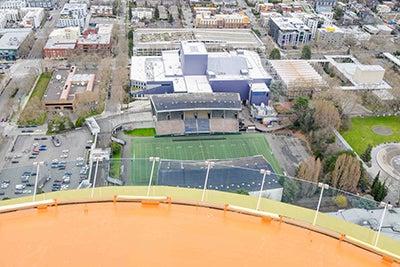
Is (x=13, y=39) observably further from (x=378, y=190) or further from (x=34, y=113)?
(x=378, y=190)

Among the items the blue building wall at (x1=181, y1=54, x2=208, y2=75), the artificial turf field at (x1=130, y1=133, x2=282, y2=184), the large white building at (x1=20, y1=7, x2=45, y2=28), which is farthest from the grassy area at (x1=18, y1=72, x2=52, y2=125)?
the large white building at (x1=20, y1=7, x2=45, y2=28)

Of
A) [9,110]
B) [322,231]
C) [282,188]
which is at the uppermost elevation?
[322,231]

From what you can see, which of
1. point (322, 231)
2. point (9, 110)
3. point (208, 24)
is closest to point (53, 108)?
point (9, 110)

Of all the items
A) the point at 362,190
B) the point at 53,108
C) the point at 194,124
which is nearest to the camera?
the point at 362,190

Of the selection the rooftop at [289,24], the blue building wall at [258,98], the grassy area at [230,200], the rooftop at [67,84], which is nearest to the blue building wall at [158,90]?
the rooftop at [67,84]

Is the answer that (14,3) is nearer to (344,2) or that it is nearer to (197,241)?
(344,2)

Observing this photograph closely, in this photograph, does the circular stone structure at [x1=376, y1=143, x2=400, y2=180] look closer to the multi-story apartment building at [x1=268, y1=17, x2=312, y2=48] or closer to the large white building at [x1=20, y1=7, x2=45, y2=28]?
the multi-story apartment building at [x1=268, y1=17, x2=312, y2=48]

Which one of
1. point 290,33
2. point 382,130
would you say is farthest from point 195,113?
point 290,33
